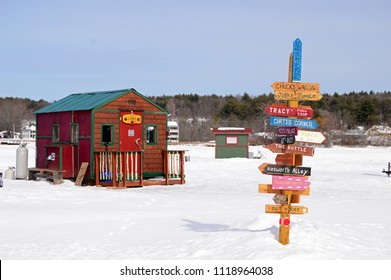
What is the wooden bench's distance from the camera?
1885cm

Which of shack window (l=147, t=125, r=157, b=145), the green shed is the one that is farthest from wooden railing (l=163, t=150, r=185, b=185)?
the green shed

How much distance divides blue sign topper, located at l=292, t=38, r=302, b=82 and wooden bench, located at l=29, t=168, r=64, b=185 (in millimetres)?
11973

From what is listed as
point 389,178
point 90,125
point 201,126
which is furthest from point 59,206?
point 201,126

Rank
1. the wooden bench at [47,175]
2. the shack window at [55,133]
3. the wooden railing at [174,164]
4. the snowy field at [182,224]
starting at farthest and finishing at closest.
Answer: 1. the shack window at [55,133]
2. the wooden railing at [174,164]
3. the wooden bench at [47,175]
4. the snowy field at [182,224]

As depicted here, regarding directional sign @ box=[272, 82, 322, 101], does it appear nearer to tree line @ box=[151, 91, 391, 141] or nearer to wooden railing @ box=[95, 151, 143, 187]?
wooden railing @ box=[95, 151, 143, 187]

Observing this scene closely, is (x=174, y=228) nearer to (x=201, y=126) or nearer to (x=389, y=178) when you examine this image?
(x=389, y=178)

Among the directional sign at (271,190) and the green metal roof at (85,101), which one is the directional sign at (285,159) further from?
the green metal roof at (85,101)

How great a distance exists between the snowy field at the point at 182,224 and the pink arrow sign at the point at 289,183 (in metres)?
0.69

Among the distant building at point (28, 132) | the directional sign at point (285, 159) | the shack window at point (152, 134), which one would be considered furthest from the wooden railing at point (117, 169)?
the distant building at point (28, 132)

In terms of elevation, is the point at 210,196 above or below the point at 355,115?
below

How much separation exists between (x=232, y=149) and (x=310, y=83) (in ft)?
93.0

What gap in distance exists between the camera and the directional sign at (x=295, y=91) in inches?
338

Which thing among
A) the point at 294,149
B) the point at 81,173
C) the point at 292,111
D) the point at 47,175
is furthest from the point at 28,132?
the point at 294,149

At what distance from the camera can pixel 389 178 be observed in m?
23.1
